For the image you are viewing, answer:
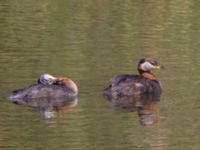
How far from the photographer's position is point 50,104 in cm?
1770

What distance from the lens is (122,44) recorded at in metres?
23.1

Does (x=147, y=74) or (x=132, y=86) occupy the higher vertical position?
(x=132, y=86)

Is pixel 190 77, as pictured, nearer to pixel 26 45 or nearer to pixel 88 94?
pixel 88 94

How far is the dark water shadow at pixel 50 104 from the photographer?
16.9 meters

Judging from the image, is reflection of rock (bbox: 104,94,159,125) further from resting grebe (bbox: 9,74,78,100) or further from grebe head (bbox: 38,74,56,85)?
grebe head (bbox: 38,74,56,85)

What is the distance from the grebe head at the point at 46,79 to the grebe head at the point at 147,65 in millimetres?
1848

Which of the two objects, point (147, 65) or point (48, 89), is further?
point (147, 65)

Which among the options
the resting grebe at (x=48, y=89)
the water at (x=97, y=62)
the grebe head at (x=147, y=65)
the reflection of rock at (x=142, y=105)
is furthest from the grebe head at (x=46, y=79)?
the grebe head at (x=147, y=65)

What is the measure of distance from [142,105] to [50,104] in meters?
1.57

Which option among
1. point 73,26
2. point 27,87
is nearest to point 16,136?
point 27,87

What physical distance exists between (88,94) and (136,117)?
178cm

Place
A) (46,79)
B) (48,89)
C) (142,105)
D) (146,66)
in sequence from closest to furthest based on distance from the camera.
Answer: (142,105) → (48,89) → (46,79) → (146,66)

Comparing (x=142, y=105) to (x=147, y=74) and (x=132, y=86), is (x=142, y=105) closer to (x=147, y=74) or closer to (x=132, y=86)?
(x=132, y=86)

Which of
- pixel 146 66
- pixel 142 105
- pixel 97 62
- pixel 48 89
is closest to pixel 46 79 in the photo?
pixel 48 89
